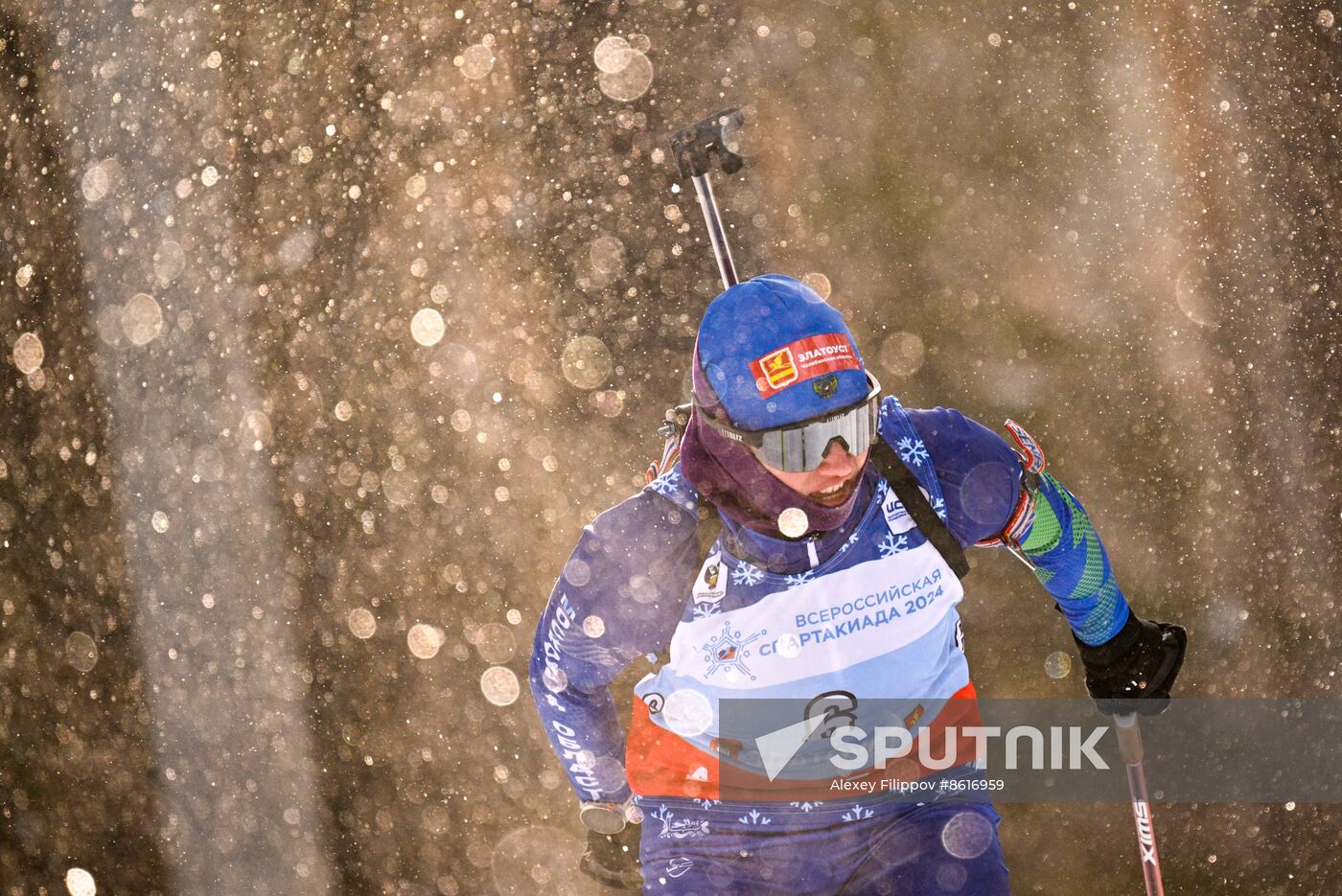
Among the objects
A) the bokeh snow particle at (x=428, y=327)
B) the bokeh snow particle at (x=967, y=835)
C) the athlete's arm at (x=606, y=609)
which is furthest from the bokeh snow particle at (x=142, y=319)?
the bokeh snow particle at (x=967, y=835)

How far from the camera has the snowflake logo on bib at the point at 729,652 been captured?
179 centimetres

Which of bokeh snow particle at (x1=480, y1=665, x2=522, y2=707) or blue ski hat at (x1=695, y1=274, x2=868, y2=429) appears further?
bokeh snow particle at (x1=480, y1=665, x2=522, y2=707)

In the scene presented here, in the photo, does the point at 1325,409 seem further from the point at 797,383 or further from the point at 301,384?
the point at 301,384

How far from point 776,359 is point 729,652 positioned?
56 centimetres

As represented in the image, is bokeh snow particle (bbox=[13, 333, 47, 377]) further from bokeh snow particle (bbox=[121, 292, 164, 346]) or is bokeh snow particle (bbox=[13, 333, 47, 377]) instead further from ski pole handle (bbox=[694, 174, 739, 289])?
ski pole handle (bbox=[694, 174, 739, 289])

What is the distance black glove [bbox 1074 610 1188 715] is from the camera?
206cm

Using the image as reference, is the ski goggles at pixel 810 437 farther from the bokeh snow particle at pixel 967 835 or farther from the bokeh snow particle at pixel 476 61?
the bokeh snow particle at pixel 476 61

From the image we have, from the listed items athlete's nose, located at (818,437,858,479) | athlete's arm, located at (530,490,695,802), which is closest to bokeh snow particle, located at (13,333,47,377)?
athlete's arm, located at (530,490,695,802)

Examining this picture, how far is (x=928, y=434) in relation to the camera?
1.85 meters

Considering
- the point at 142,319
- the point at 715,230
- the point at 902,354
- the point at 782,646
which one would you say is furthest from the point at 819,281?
the point at 142,319

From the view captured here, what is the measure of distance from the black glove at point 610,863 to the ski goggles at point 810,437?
1.06 meters

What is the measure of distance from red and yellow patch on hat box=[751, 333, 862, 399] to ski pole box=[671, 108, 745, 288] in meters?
0.35

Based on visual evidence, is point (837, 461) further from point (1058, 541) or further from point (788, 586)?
point (1058, 541)

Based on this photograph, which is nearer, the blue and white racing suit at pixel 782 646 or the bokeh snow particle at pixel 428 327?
the blue and white racing suit at pixel 782 646
